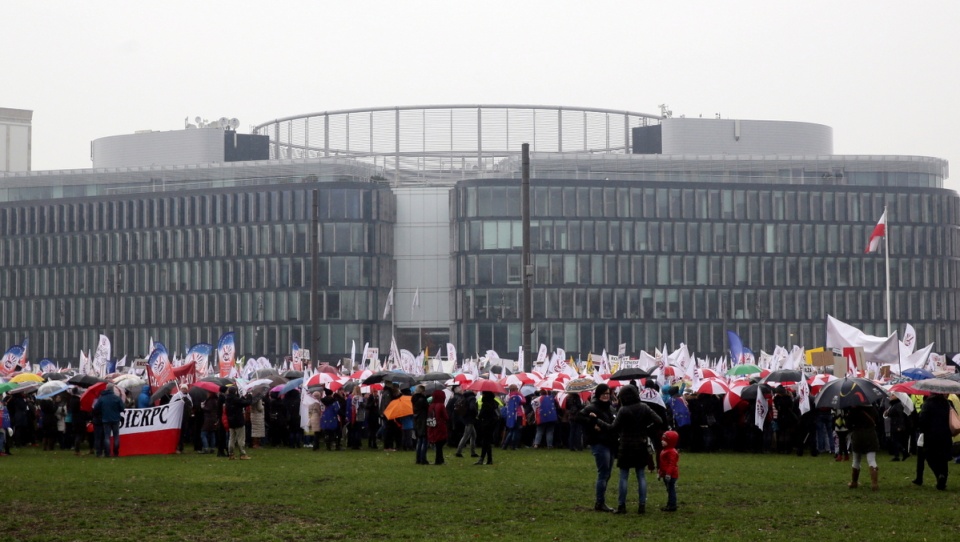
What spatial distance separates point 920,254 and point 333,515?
367ft

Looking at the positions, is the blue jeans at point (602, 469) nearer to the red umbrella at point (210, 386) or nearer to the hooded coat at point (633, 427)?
the hooded coat at point (633, 427)

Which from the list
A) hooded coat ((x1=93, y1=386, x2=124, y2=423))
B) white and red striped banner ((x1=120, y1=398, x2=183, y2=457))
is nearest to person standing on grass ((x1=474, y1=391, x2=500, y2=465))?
white and red striped banner ((x1=120, y1=398, x2=183, y2=457))

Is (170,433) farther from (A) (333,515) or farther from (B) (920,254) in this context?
(B) (920,254)

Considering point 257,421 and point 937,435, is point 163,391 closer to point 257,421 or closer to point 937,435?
point 257,421

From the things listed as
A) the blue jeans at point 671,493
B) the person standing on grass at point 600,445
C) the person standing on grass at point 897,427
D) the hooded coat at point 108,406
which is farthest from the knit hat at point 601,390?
the hooded coat at point 108,406

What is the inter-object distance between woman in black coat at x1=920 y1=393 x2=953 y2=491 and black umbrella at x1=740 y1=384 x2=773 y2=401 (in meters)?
9.75

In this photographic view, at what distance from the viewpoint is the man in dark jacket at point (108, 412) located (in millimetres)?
31609

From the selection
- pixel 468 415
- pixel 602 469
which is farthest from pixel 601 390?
pixel 468 415

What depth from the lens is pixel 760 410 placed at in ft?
107

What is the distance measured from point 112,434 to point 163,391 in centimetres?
216

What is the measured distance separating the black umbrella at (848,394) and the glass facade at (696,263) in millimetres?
92126

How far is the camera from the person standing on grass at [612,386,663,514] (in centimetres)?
1970

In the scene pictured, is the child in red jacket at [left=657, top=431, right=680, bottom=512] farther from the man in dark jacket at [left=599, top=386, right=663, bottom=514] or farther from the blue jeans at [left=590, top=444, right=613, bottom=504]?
the blue jeans at [left=590, top=444, right=613, bottom=504]

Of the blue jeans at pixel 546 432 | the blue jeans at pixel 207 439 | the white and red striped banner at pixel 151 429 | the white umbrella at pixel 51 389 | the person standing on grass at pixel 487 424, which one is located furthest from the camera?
the blue jeans at pixel 546 432
